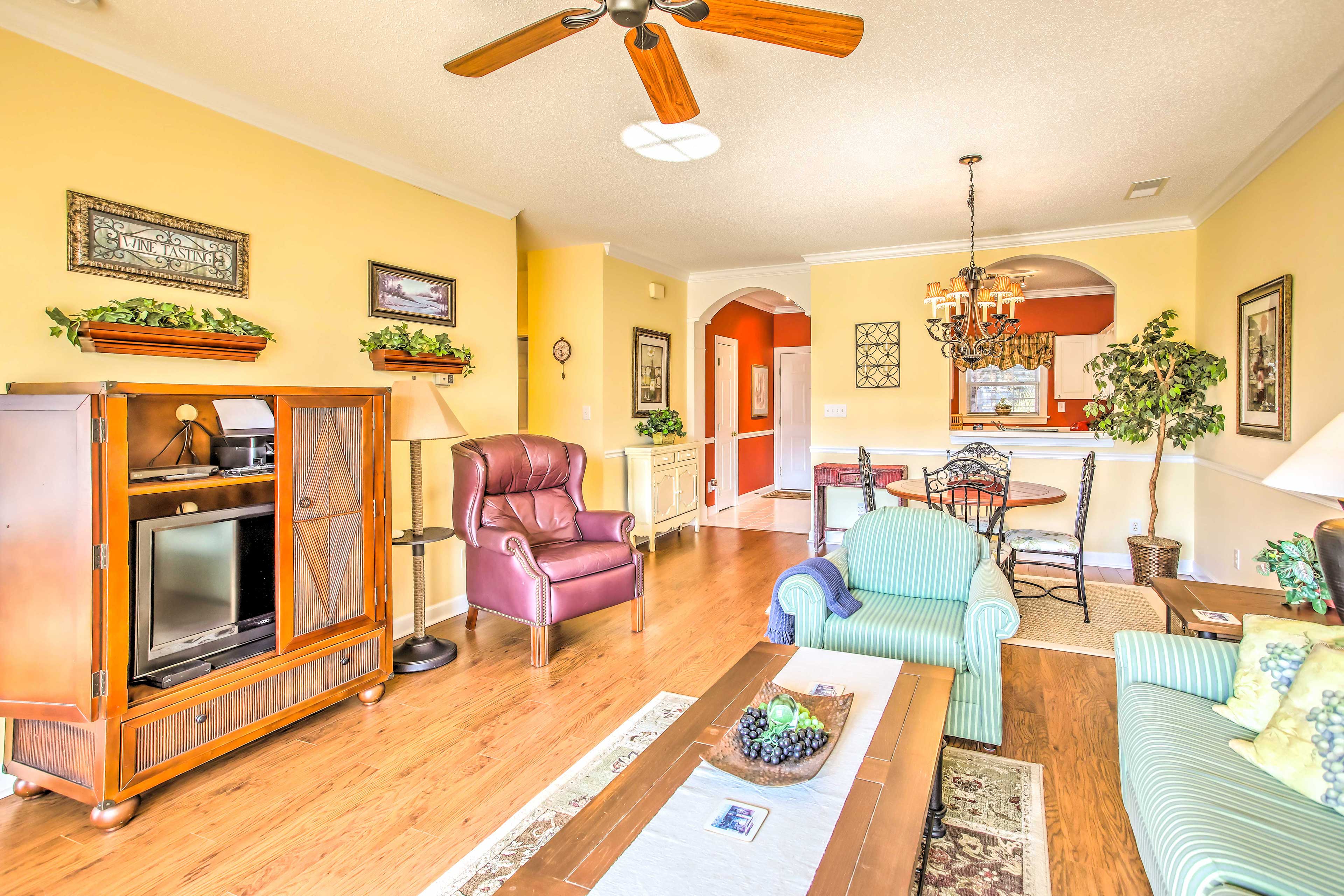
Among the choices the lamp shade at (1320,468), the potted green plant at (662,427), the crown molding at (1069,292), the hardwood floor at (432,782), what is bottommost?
the hardwood floor at (432,782)

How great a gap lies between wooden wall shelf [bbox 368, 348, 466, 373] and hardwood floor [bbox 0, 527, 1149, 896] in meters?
1.53

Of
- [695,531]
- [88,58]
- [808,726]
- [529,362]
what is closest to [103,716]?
[808,726]

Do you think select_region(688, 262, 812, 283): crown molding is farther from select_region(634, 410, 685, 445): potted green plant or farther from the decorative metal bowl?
the decorative metal bowl

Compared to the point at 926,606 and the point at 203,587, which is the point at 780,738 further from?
the point at 203,587

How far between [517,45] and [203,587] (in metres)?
2.11

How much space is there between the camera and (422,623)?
337 centimetres

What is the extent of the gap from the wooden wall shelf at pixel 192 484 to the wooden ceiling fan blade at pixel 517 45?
161 centimetres

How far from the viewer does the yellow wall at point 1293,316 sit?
290cm

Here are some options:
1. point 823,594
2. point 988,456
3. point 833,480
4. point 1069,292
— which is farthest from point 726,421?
point 823,594

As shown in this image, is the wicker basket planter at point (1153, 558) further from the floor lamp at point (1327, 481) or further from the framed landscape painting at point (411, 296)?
the framed landscape painting at point (411, 296)

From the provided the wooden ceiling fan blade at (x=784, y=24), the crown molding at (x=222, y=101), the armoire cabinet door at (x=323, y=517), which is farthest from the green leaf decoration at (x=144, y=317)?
the wooden ceiling fan blade at (x=784, y=24)

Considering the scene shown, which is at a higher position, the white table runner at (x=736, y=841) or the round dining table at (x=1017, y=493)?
the round dining table at (x=1017, y=493)

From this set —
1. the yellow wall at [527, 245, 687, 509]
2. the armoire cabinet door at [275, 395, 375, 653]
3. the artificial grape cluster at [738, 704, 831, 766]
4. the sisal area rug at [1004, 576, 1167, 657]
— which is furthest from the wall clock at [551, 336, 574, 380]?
the artificial grape cluster at [738, 704, 831, 766]

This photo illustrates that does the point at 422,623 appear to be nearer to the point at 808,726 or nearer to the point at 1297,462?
the point at 808,726
